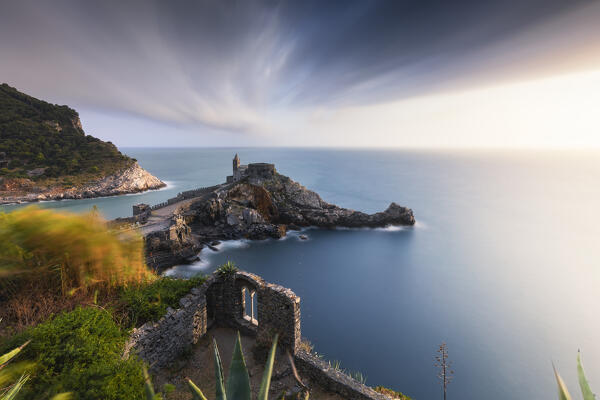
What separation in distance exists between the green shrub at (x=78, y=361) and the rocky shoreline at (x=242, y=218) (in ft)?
66.0

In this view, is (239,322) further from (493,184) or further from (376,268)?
(493,184)

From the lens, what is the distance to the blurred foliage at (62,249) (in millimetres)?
5918

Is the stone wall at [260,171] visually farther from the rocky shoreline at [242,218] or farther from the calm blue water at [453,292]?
the calm blue water at [453,292]

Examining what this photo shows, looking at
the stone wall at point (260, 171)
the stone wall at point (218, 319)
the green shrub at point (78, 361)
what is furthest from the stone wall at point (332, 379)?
the stone wall at point (260, 171)

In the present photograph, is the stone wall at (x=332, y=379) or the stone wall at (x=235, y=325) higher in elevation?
the stone wall at (x=235, y=325)

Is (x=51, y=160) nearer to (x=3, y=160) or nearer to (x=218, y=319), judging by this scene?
(x=3, y=160)

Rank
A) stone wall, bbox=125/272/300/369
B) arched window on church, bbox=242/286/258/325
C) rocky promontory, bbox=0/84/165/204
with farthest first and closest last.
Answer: rocky promontory, bbox=0/84/165/204, arched window on church, bbox=242/286/258/325, stone wall, bbox=125/272/300/369

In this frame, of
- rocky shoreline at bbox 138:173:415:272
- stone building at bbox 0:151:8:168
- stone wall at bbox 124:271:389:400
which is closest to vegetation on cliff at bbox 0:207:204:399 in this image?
stone wall at bbox 124:271:389:400

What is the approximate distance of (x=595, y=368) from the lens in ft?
58.1

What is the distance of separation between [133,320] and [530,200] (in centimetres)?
8833

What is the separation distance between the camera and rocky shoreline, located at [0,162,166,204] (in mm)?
45219

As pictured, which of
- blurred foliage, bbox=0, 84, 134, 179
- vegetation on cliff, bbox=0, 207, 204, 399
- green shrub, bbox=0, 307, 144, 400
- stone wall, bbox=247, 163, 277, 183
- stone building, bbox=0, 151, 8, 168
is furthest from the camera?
blurred foliage, bbox=0, 84, 134, 179

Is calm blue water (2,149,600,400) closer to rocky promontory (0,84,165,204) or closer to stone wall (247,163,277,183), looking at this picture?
rocky promontory (0,84,165,204)

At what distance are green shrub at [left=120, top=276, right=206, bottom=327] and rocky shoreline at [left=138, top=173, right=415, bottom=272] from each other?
17307 mm
